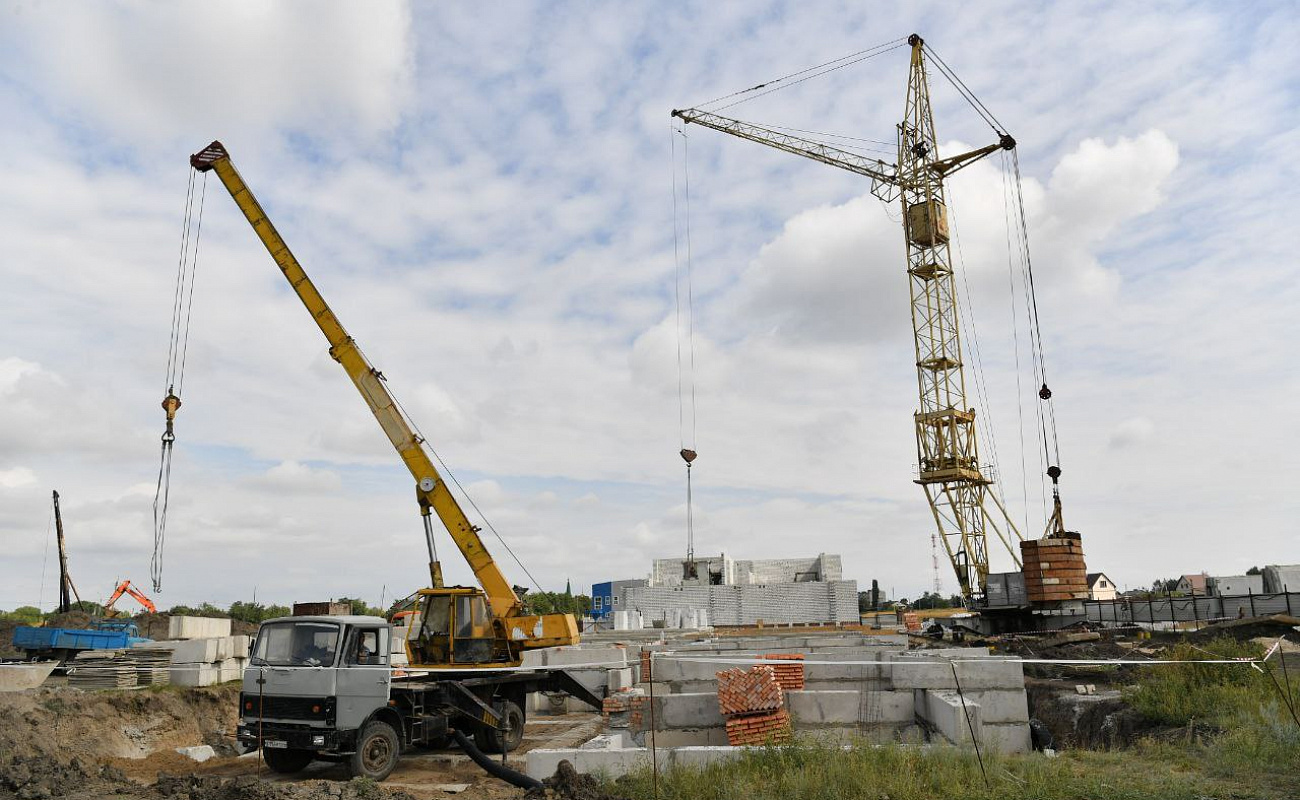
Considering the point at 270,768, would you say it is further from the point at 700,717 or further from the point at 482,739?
the point at 700,717

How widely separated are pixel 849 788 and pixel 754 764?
132cm

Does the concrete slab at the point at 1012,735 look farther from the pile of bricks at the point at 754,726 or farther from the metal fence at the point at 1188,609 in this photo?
the metal fence at the point at 1188,609

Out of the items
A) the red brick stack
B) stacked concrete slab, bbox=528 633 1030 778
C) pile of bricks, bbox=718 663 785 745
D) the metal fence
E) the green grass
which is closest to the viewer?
the green grass

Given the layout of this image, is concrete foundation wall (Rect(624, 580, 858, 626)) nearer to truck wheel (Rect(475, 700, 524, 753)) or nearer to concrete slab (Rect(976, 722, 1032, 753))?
truck wheel (Rect(475, 700, 524, 753))

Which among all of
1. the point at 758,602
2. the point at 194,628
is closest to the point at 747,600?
the point at 758,602

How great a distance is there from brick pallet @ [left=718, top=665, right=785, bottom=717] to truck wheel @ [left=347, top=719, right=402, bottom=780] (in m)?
4.62

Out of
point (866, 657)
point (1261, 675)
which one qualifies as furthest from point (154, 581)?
point (1261, 675)

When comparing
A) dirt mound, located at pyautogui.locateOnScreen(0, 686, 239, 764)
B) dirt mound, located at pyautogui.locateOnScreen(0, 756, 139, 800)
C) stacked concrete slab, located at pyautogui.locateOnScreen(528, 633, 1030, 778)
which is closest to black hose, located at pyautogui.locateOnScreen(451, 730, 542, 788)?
stacked concrete slab, located at pyautogui.locateOnScreen(528, 633, 1030, 778)

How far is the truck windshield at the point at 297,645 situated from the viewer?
11.8 metres

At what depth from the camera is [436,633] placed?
14.6 m

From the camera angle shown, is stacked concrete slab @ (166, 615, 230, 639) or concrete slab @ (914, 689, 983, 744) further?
stacked concrete slab @ (166, 615, 230, 639)

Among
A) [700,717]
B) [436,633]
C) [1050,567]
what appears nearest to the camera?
[700,717]

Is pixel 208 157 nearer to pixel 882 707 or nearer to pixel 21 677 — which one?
pixel 21 677

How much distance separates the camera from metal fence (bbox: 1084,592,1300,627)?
101ft
